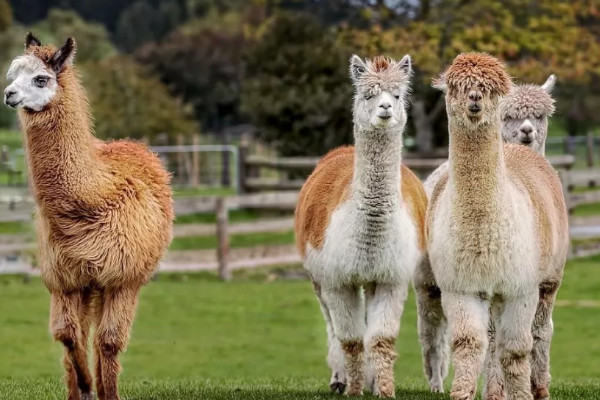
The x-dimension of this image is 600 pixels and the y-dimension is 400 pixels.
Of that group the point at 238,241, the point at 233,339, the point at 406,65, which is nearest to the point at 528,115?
the point at 406,65

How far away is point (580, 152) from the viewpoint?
127ft

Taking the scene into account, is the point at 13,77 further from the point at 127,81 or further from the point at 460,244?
the point at 127,81

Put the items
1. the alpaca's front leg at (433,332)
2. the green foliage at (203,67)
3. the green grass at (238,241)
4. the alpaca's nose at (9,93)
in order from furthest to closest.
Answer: the green foliage at (203,67) < the green grass at (238,241) < the alpaca's front leg at (433,332) < the alpaca's nose at (9,93)

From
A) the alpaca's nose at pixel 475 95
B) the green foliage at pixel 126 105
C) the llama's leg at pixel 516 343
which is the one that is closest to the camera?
the alpaca's nose at pixel 475 95

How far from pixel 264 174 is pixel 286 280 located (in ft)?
52.9

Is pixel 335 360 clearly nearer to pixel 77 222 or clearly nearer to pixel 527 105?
pixel 527 105

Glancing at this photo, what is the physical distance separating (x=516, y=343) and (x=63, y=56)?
2.87 m

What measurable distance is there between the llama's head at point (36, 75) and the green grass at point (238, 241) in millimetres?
14431

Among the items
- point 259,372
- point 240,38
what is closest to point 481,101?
point 259,372

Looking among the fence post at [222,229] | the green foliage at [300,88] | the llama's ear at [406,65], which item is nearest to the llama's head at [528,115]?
the llama's ear at [406,65]

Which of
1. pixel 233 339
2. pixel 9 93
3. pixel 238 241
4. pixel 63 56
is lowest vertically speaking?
pixel 238 241

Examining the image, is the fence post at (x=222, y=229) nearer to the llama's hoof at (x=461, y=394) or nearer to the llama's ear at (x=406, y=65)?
the llama's ear at (x=406, y=65)

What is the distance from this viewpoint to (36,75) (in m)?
6.79

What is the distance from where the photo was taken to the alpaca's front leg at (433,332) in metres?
8.41
